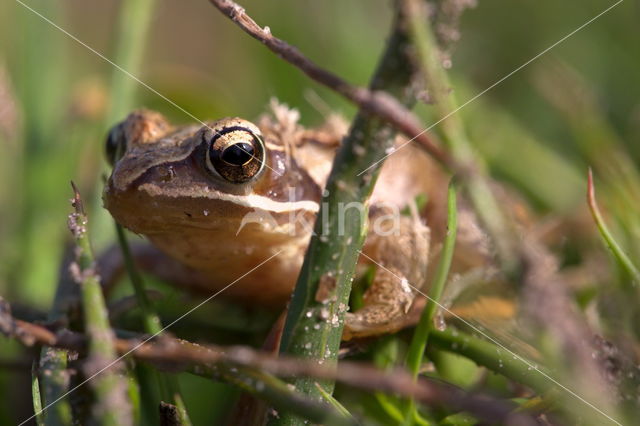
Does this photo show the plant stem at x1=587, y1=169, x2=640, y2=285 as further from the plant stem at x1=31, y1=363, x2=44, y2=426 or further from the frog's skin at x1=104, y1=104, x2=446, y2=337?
the plant stem at x1=31, y1=363, x2=44, y2=426

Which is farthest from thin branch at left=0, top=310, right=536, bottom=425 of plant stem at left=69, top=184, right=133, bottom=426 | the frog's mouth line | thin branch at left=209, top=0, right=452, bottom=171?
the frog's mouth line

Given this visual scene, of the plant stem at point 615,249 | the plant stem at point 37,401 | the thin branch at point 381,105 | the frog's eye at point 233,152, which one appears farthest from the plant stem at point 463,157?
the plant stem at point 37,401

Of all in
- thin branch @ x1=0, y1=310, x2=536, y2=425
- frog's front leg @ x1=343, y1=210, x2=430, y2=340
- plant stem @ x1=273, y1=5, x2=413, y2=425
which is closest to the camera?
thin branch @ x1=0, y1=310, x2=536, y2=425

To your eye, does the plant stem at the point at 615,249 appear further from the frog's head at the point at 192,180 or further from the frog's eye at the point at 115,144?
the frog's eye at the point at 115,144

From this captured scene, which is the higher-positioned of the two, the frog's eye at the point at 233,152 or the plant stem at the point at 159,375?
the frog's eye at the point at 233,152

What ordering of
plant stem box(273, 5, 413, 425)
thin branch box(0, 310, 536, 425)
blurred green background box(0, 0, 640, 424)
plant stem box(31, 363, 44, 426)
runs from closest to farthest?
1. thin branch box(0, 310, 536, 425)
2. plant stem box(273, 5, 413, 425)
3. plant stem box(31, 363, 44, 426)
4. blurred green background box(0, 0, 640, 424)

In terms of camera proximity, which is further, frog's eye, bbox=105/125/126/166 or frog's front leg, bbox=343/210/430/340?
frog's eye, bbox=105/125/126/166

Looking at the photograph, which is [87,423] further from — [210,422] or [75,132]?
[75,132]
